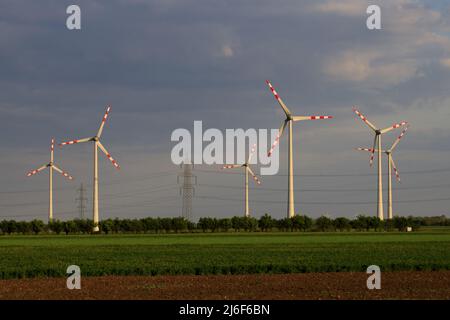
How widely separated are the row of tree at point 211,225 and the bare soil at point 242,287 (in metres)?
101

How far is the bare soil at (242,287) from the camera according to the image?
3183 cm

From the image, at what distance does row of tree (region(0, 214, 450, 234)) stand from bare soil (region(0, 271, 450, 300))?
101 m

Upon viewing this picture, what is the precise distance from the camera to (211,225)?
Answer: 16350cm

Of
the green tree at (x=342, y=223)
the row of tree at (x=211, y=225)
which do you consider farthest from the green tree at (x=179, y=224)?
the green tree at (x=342, y=223)

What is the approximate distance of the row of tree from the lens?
496 feet
